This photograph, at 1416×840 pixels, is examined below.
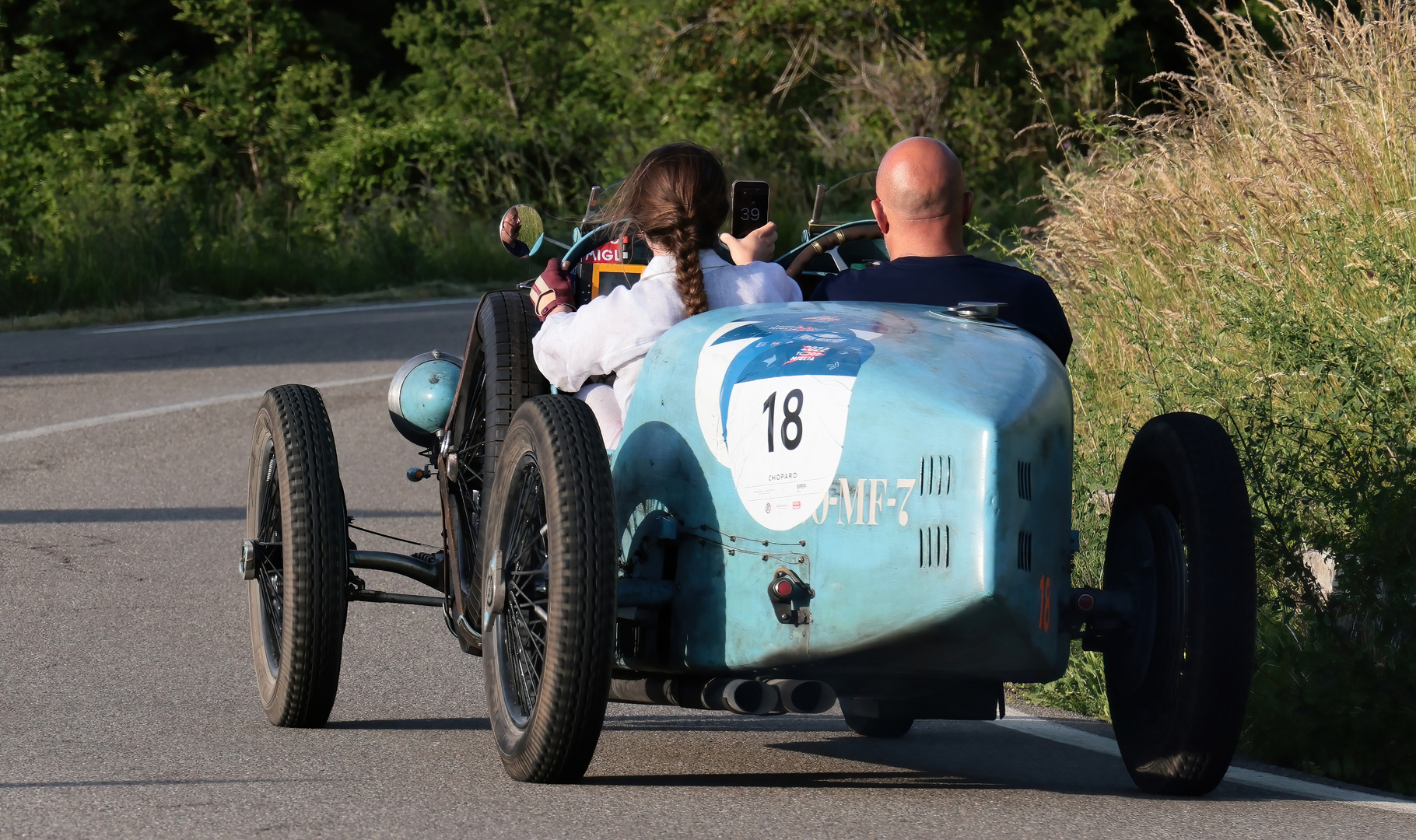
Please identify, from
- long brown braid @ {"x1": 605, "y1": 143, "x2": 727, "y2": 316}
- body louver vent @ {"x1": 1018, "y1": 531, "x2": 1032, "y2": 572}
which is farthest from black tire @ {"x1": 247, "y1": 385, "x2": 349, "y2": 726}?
body louver vent @ {"x1": 1018, "y1": 531, "x2": 1032, "y2": 572}

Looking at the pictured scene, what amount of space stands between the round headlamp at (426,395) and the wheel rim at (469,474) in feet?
0.72

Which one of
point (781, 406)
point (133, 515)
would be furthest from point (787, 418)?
point (133, 515)

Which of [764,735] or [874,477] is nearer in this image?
[874,477]

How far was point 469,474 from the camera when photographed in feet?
18.2

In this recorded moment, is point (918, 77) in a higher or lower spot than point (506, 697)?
higher

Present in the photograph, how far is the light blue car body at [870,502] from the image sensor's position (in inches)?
153

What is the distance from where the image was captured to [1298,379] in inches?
275

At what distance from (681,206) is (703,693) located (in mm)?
1269

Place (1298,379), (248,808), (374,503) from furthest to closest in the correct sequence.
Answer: (374,503) < (1298,379) < (248,808)

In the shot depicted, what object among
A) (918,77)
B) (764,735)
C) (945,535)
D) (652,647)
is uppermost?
(918,77)

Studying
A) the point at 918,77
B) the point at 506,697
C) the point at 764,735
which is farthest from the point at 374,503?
the point at 918,77

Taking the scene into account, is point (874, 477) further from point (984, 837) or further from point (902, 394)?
point (984, 837)

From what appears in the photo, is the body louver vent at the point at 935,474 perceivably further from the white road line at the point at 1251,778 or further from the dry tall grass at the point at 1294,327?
the dry tall grass at the point at 1294,327

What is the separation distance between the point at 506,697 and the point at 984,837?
119cm
